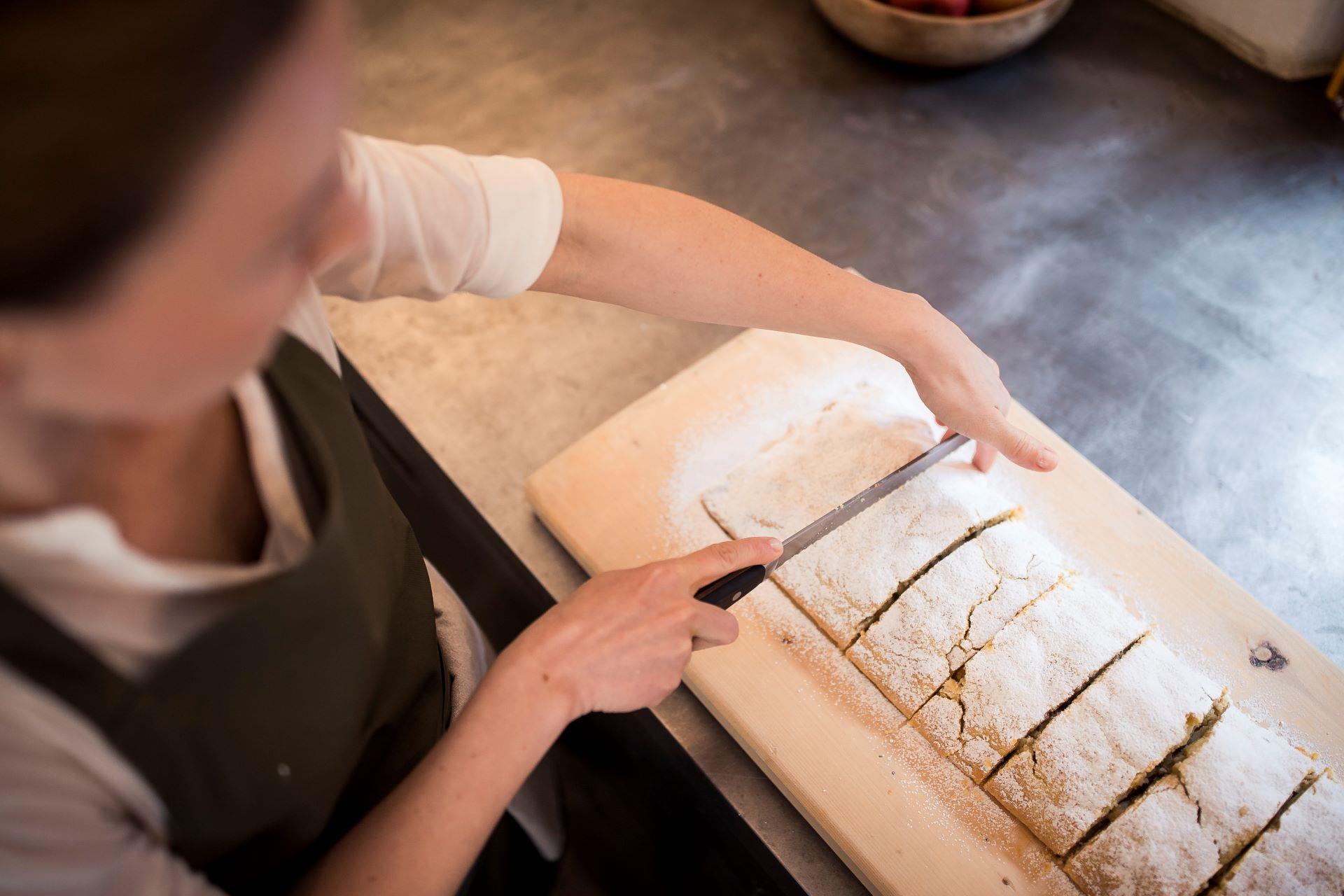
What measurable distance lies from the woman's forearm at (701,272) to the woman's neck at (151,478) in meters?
0.48

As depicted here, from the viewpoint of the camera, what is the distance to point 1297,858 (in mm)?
1048

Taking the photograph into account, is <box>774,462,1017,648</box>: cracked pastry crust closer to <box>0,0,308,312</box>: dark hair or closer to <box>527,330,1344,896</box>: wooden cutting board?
<box>527,330,1344,896</box>: wooden cutting board

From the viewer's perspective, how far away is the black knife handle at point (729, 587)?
108 centimetres

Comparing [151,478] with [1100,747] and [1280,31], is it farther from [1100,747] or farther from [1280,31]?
[1280,31]

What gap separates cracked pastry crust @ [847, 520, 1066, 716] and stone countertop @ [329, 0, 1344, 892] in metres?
0.25

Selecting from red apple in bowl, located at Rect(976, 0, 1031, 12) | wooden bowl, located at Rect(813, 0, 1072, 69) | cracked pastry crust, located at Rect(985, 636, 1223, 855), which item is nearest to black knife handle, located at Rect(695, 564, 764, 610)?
cracked pastry crust, located at Rect(985, 636, 1223, 855)

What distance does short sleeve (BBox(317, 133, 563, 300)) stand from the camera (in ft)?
2.90

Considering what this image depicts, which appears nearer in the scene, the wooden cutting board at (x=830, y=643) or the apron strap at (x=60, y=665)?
the apron strap at (x=60, y=665)

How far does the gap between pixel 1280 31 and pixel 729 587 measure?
6.45ft

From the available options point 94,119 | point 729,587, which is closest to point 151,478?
point 94,119

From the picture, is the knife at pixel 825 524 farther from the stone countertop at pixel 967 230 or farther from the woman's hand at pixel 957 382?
the stone countertop at pixel 967 230

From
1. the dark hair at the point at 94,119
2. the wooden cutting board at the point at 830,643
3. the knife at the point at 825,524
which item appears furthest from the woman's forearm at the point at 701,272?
the dark hair at the point at 94,119

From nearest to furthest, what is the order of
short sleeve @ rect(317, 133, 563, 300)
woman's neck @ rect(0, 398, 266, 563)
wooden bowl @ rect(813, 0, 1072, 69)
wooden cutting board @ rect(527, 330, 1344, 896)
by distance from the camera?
woman's neck @ rect(0, 398, 266, 563)
short sleeve @ rect(317, 133, 563, 300)
wooden cutting board @ rect(527, 330, 1344, 896)
wooden bowl @ rect(813, 0, 1072, 69)

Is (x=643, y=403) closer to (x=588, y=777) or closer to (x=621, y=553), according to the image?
(x=621, y=553)
